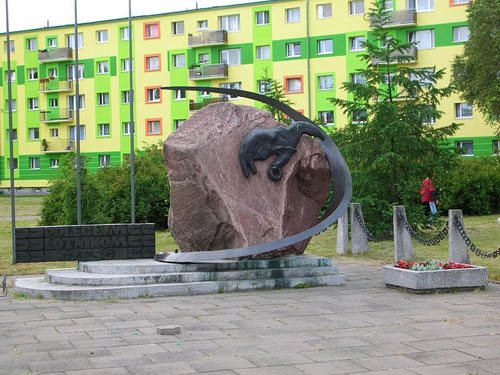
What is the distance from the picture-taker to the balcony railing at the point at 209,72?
46.7 metres

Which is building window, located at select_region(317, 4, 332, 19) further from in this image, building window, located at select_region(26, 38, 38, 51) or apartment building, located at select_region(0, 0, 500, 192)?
building window, located at select_region(26, 38, 38, 51)

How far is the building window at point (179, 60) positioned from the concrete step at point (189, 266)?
3769 cm

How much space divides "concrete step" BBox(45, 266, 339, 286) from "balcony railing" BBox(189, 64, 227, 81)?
117 feet

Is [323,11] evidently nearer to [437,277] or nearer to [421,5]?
[421,5]

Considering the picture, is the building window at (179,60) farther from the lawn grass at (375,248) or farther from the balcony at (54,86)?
the lawn grass at (375,248)

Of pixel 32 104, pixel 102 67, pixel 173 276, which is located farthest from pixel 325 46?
pixel 173 276

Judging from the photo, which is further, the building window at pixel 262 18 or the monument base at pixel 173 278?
the building window at pixel 262 18

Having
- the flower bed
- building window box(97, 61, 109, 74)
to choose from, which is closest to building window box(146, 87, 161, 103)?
building window box(97, 61, 109, 74)

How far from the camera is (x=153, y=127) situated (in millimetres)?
48938

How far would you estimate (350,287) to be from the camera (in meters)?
11.9

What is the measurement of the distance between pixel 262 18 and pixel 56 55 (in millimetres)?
14655

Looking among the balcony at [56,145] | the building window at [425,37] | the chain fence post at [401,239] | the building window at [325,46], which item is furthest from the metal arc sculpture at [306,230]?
the balcony at [56,145]

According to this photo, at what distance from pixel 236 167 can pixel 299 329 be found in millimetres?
4034

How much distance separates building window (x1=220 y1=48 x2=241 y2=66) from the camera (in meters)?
47.3
